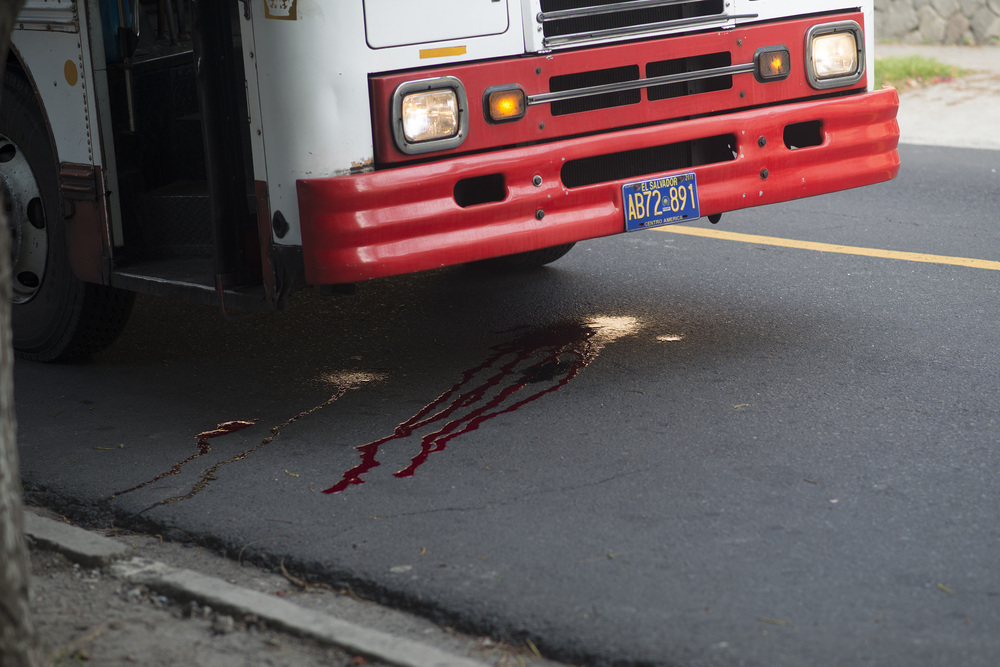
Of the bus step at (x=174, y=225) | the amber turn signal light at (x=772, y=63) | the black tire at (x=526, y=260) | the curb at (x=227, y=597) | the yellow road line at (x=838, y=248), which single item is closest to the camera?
the curb at (x=227, y=597)

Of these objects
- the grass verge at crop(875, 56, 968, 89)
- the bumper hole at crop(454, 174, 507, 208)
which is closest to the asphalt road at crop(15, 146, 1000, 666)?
the bumper hole at crop(454, 174, 507, 208)

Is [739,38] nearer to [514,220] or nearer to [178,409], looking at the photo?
[514,220]

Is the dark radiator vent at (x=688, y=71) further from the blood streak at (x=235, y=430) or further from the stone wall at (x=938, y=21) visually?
the stone wall at (x=938, y=21)

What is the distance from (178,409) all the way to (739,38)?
2610 millimetres

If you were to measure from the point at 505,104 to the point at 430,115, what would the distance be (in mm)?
294

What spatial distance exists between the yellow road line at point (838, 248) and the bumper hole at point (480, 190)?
9.03 ft

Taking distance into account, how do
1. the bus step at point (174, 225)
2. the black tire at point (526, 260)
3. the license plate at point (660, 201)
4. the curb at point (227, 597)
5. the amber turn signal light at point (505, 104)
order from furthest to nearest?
the black tire at point (526, 260)
the bus step at point (174, 225)
the license plate at point (660, 201)
the amber turn signal light at point (505, 104)
the curb at point (227, 597)

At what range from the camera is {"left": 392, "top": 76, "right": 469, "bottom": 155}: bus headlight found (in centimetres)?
410

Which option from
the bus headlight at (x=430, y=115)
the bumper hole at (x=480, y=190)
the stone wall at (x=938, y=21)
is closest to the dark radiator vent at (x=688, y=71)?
the bumper hole at (x=480, y=190)

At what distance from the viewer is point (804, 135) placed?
4.96 metres

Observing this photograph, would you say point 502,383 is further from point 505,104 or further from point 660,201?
point 505,104

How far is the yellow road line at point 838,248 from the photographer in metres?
6.16

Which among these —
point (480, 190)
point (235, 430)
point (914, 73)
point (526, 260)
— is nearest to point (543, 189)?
point (480, 190)

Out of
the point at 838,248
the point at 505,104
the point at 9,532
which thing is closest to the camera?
the point at 9,532
